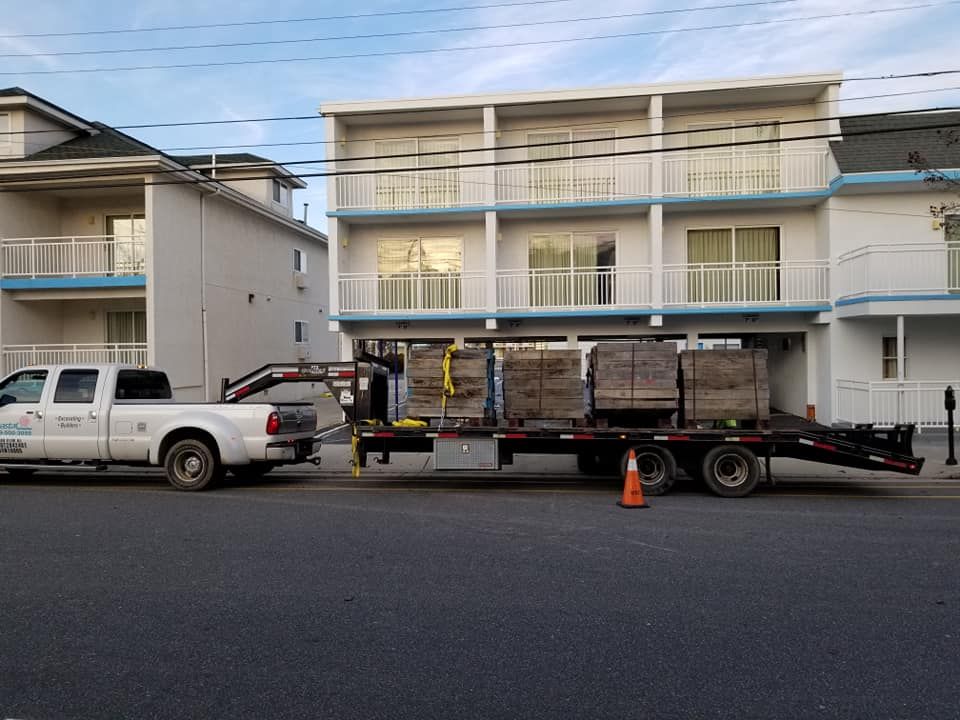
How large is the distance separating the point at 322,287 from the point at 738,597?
2790 cm

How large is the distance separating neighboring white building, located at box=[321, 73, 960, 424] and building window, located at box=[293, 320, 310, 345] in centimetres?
910

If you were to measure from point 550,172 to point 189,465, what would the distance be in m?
12.4

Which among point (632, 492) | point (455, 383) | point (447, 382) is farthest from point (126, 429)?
point (632, 492)

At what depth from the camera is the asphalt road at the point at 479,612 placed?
12.6ft

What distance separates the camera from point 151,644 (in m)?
4.58

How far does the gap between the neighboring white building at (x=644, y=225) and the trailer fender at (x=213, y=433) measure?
860 cm

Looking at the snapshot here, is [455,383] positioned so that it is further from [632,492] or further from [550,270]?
[550,270]

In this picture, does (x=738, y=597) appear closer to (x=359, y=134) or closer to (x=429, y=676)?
(x=429, y=676)

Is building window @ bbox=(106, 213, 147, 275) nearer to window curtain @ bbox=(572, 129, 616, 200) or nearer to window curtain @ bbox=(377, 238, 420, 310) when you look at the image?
window curtain @ bbox=(377, 238, 420, 310)

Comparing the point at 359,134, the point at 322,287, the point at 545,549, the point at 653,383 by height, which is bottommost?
the point at 545,549

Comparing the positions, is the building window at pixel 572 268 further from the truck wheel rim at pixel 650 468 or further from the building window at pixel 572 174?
the truck wheel rim at pixel 650 468

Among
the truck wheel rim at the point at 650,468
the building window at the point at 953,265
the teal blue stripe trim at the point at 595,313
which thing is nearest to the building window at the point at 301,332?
the teal blue stripe trim at the point at 595,313

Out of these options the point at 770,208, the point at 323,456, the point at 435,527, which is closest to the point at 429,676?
the point at 435,527

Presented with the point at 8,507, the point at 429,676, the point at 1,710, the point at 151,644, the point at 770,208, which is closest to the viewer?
the point at 1,710
